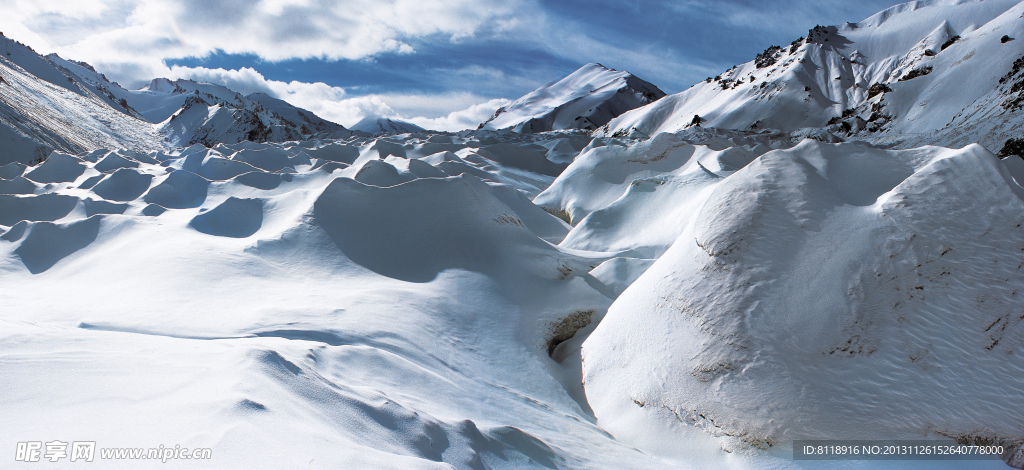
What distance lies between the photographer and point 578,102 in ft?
157

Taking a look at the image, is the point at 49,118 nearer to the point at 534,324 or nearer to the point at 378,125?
the point at 534,324

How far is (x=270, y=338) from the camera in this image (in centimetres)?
244

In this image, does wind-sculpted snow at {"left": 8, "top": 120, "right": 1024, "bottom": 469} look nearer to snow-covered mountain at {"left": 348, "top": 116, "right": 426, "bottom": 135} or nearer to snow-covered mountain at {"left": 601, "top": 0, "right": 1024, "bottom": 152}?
snow-covered mountain at {"left": 601, "top": 0, "right": 1024, "bottom": 152}

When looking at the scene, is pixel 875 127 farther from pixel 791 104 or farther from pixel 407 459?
pixel 407 459

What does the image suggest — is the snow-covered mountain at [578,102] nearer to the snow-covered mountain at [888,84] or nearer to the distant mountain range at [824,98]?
the snow-covered mountain at [888,84]

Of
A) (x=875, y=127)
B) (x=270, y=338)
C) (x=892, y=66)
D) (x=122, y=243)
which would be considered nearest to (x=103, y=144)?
(x=122, y=243)

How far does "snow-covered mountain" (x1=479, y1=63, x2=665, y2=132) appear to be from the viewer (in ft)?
148

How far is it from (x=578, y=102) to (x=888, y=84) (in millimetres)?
32188

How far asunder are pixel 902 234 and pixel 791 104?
20548 mm

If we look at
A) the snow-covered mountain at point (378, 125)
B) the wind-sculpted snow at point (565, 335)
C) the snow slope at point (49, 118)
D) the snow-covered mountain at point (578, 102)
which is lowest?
the wind-sculpted snow at point (565, 335)

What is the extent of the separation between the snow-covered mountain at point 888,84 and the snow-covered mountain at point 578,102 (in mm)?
18422

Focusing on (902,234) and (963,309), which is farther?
(902,234)

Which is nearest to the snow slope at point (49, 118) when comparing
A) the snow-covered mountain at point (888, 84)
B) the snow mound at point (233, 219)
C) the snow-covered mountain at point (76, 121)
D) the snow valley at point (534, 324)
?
the snow-covered mountain at point (76, 121)

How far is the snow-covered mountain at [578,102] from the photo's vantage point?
1781 inches
